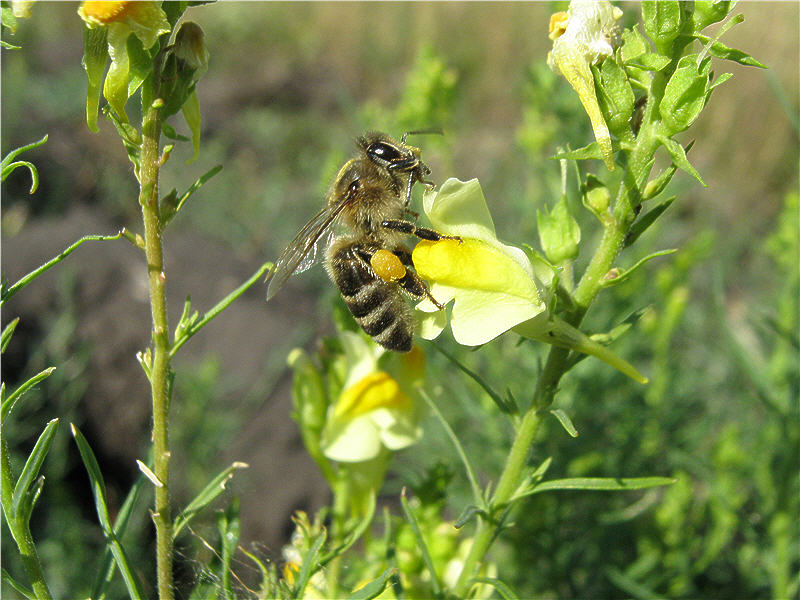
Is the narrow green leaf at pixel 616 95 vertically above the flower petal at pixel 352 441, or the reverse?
the narrow green leaf at pixel 616 95

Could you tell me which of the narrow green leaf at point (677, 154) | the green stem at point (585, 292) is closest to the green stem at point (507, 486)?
the green stem at point (585, 292)

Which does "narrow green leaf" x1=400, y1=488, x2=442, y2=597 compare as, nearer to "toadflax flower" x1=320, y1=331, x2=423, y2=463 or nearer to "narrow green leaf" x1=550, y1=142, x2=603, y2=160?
"toadflax flower" x1=320, y1=331, x2=423, y2=463

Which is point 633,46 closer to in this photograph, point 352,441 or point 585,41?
point 585,41

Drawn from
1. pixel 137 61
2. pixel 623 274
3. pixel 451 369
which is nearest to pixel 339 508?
pixel 623 274

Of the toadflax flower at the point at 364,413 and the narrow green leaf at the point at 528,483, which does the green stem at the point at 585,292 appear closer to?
the narrow green leaf at the point at 528,483

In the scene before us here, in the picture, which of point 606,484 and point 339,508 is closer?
point 606,484

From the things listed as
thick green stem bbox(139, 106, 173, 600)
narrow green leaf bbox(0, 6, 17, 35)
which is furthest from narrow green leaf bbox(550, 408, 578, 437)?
narrow green leaf bbox(0, 6, 17, 35)
